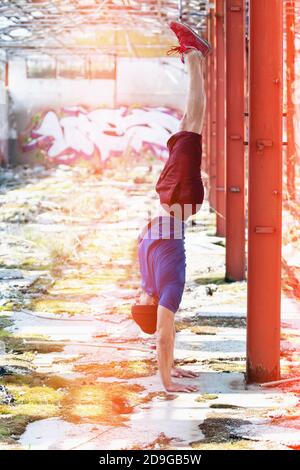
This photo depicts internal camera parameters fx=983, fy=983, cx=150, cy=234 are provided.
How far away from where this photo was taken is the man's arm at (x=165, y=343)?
638 cm

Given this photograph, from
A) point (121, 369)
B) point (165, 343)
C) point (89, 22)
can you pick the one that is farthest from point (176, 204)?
point (89, 22)

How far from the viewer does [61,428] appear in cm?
563

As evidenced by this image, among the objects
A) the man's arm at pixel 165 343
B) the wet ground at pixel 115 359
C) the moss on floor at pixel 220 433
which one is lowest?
the wet ground at pixel 115 359

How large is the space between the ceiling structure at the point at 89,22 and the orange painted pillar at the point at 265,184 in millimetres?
11064

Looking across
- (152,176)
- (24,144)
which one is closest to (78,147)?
(24,144)

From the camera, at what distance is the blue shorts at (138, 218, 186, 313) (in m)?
6.40

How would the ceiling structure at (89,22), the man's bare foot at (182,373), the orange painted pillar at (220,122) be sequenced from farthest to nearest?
the ceiling structure at (89,22)
the orange painted pillar at (220,122)
the man's bare foot at (182,373)

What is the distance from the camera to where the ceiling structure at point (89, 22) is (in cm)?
2361

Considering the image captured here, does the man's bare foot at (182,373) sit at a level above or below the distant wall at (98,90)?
below

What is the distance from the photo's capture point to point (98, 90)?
37.8 metres

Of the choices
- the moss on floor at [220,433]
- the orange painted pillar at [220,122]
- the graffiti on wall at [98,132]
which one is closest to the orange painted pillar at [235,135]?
the orange painted pillar at [220,122]

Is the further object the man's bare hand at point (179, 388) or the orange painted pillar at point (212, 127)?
the orange painted pillar at point (212, 127)

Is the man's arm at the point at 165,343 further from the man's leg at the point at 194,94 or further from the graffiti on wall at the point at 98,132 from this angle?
the graffiti on wall at the point at 98,132

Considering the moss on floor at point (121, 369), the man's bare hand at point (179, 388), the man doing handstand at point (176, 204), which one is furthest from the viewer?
the moss on floor at point (121, 369)
